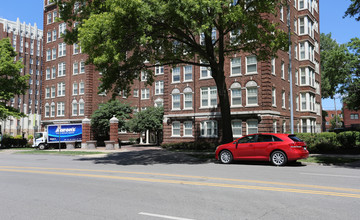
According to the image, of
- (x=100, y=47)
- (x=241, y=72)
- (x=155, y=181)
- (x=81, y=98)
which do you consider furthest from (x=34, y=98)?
(x=155, y=181)

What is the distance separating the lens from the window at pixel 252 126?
2727 centimetres

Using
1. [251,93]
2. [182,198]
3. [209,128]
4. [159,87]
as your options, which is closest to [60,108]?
[159,87]

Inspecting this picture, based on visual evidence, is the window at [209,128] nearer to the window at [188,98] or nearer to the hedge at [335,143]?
the window at [188,98]

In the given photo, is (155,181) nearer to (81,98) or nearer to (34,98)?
(81,98)

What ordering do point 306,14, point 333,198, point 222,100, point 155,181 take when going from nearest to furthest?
1. point 333,198
2. point 155,181
3. point 222,100
4. point 306,14

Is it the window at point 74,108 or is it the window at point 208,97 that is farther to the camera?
the window at point 74,108

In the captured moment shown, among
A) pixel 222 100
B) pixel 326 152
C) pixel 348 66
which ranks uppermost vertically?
pixel 348 66

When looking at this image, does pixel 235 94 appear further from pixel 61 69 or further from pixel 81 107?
pixel 61 69

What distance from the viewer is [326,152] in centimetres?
2072

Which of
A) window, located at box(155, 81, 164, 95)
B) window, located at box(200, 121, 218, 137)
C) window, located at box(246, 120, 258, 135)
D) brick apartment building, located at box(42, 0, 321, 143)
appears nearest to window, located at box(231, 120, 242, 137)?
brick apartment building, located at box(42, 0, 321, 143)

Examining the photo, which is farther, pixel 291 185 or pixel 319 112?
pixel 319 112

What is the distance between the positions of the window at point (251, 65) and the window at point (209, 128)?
6006mm

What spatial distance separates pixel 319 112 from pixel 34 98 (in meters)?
89.4

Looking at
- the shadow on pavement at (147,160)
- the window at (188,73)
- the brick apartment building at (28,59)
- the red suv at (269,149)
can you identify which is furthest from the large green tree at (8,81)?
the brick apartment building at (28,59)
